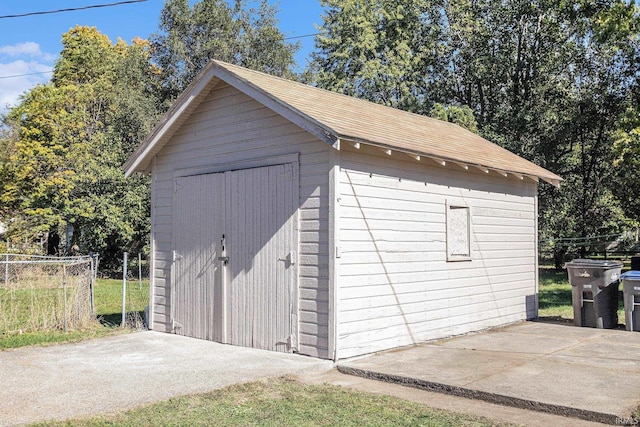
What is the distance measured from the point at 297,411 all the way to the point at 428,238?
172 inches

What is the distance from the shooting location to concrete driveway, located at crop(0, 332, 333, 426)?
18.7 ft

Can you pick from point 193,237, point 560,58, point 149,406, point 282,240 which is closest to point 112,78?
point 560,58

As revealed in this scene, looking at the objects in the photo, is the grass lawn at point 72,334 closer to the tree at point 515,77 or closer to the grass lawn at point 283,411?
the grass lawn at point 283,411

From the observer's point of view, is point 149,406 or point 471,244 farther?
point 471,244

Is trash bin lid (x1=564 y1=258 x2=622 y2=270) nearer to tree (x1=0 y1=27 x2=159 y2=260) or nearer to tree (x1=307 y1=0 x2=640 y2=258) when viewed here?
tree (x1=307 y1=0 x2=640 y2=258)

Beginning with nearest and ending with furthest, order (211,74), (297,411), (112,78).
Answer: (297,411), (211,74), (112,78)

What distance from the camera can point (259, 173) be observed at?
28.1 feet

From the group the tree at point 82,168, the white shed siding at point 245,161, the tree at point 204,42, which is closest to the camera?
the white shed siding at point 245,161

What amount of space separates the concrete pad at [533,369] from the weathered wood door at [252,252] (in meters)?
1.32

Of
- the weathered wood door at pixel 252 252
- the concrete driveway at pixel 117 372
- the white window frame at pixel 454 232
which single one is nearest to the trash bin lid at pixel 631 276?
the white window frame at pixel 454 232

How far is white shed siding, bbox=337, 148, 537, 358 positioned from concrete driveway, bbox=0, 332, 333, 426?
1.19m

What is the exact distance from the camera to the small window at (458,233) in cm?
961

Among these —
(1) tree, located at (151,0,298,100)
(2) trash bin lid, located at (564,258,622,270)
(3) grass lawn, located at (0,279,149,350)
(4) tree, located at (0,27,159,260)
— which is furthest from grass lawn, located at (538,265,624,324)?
(1) tree, located at (151,0,298,100)

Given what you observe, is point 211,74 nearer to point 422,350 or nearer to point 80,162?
point 422,350
